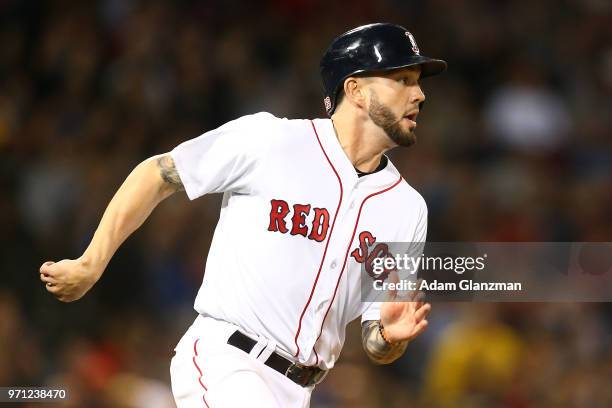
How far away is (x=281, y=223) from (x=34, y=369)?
8.18 feet

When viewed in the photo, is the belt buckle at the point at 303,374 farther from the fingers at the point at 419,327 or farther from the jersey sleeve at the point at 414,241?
the fingers at the point at 419,327

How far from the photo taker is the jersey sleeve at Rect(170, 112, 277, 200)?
3.23 m

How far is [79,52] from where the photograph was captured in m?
6.89

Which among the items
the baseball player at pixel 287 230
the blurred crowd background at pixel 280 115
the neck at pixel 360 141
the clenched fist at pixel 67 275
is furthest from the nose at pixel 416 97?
the blurred crowd background at pixel 280 115

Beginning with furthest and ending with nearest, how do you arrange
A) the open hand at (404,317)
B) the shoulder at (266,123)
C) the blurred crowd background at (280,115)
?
the blurred crowd background at (280,115), the shoulder at (266,123), the open hand at (404,317)

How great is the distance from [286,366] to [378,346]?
0.31 m

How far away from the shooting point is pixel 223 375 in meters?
3.10

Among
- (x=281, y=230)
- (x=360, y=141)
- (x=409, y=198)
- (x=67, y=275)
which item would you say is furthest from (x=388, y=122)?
(x=67, y=275)

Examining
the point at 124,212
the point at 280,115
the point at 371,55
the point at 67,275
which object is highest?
the point at 371,55

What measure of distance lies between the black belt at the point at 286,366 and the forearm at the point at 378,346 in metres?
0.17

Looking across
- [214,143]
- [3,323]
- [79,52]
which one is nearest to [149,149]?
[79,52]

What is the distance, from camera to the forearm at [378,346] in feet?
10.9

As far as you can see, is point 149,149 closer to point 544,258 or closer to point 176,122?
point 176,122

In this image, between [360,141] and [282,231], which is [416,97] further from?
[282,231]
